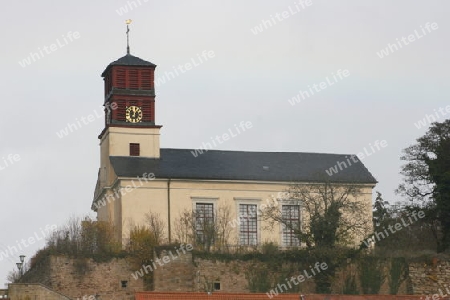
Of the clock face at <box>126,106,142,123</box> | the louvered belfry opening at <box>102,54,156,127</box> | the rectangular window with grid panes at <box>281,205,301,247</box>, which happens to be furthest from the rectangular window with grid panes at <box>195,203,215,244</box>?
the clock face at <box>126,106,142,123</box>

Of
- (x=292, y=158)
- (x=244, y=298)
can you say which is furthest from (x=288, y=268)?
(x=292, y=158)

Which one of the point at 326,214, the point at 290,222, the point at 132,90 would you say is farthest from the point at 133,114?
the point at 326,214

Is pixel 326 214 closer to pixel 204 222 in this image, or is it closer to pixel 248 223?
pixel 204 222

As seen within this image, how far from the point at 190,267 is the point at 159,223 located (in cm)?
966

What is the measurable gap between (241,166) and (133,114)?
22.9ft

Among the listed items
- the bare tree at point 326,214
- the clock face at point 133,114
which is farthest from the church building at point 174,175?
the bare tree at point 326,214

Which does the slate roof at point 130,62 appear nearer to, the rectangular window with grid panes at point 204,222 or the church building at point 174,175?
the church building at point 174,175

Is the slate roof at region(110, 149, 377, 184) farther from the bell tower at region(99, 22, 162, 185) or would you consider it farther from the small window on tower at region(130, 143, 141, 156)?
the bell tower at region(99, 22, 162, 185)

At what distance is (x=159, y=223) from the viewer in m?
87.8

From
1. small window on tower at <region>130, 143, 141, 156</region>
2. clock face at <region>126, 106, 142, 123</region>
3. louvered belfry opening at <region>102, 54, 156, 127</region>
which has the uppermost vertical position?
louvered belfry opening at <region>102, 54, 156, 127</region>

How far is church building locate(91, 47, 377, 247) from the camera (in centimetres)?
8919

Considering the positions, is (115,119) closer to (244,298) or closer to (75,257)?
(75,257)

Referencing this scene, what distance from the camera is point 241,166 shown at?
93.1 meters

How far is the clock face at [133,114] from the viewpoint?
306 ft
